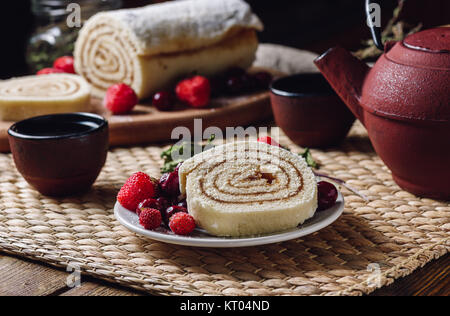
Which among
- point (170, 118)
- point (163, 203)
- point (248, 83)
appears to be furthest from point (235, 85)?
point (163, 203)

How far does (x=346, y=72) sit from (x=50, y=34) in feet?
4.60

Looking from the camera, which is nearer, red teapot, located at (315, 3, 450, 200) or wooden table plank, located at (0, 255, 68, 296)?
wooden table plank, located at (0, 255, 68, 296)

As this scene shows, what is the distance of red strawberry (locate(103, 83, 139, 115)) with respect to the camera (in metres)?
1.90

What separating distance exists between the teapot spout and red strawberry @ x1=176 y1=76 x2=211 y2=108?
0.61 metres

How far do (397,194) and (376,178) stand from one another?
11cm

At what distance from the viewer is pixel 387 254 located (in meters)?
1.12

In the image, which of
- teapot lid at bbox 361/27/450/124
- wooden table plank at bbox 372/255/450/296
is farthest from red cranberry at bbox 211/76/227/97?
wooden table plank at bbox 372/255/450/296

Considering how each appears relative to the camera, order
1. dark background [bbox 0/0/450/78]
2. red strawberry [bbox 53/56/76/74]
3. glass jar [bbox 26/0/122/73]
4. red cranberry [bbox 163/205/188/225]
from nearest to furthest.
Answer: red cranberry [bbox 163/205/188/225], red strawberry [bbox 53/56/76/74], glass jar [bbox 26/0/122/73], dark background [bbox 0/0/450/78]

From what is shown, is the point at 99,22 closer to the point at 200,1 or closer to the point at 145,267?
the point at 200,1

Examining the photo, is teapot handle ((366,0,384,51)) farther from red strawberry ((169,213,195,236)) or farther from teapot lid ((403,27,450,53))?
red strawberry ((169,213,195,236))

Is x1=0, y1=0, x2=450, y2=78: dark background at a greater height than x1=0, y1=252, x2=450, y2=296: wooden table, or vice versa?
x1=0, y1=0, x2=450, y2=78: dark background

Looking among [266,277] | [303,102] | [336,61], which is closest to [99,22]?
[303,102]

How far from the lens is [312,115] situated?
166cm

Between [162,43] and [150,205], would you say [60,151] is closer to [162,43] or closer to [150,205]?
[150,205]
